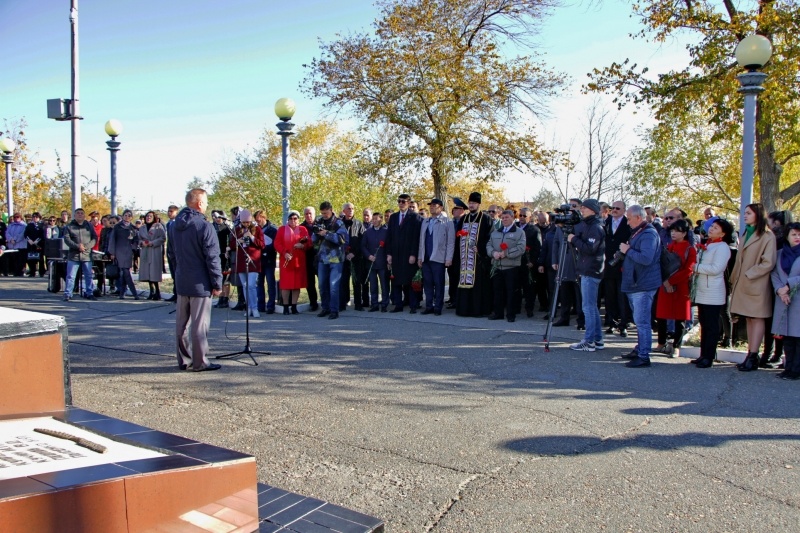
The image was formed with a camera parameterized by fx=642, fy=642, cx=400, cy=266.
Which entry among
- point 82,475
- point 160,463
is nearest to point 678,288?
point 160,463

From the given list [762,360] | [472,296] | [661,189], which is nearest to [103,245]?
[472,296]

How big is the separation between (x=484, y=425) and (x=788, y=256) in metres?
4.88

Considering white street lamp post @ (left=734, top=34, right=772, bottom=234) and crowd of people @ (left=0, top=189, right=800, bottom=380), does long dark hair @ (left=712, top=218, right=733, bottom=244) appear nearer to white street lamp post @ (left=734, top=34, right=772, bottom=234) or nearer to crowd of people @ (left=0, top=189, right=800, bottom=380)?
crowd of people @ (left=0, top=189, right=800, bottom=380)

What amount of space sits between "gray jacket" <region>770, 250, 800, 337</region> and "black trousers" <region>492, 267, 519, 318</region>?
4545mm

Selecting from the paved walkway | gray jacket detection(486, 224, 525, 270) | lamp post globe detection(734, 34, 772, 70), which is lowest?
the paved walkway

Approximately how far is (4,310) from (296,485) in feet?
6.84

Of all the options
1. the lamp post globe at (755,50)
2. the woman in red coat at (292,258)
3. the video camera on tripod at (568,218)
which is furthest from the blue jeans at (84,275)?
the lamp post globe at (755,50)

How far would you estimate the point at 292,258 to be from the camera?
1249 cm

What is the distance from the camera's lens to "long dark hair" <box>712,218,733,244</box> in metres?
8.09

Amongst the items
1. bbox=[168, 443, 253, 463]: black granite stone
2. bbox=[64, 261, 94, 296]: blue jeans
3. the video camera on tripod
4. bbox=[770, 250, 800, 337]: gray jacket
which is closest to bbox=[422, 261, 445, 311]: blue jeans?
the video camera on tripod

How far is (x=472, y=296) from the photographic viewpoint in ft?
39.7

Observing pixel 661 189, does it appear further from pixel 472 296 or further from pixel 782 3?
pixel 472 296

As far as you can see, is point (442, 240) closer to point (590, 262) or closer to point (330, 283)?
point (330, 283)

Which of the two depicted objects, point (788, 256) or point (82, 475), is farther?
point (788, 256)
